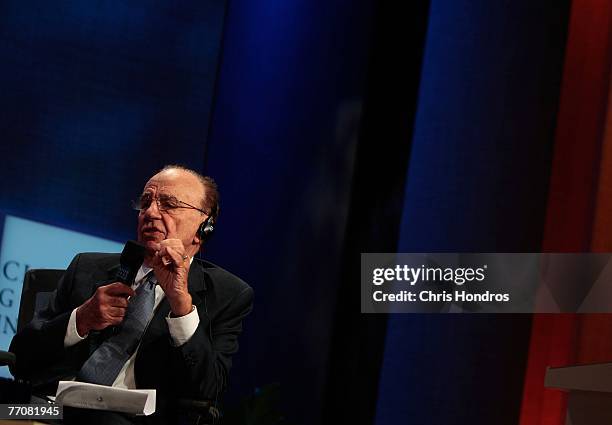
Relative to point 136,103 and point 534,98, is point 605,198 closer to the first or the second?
point 534,98

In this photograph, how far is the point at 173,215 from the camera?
2.50 metres

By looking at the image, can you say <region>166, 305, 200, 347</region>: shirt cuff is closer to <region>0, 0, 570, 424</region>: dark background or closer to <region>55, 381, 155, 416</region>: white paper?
<region>55, 381, 155, 416</region>: white paper

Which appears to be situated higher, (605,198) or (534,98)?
(534,98)

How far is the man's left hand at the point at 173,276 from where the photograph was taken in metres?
2.25

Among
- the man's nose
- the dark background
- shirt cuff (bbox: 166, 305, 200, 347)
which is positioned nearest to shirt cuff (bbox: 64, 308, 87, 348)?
shirt cuff (bbox: 166, 305, 200, 347)

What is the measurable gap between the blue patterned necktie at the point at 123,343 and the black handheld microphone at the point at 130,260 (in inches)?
8.7

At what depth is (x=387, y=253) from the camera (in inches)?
160

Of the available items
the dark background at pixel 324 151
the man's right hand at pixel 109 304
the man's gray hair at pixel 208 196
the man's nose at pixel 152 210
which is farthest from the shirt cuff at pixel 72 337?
the dark background at pixel 324 151

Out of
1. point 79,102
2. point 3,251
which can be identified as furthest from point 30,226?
point 79,102

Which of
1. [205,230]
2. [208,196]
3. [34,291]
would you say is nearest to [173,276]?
[205,230]

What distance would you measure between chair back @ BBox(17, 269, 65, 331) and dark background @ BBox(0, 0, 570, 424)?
1477 mm

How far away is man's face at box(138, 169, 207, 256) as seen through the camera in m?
2.46

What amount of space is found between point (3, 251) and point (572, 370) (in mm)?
2740

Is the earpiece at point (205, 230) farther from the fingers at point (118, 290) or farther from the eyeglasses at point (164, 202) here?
the fingers at point (118, 290)
